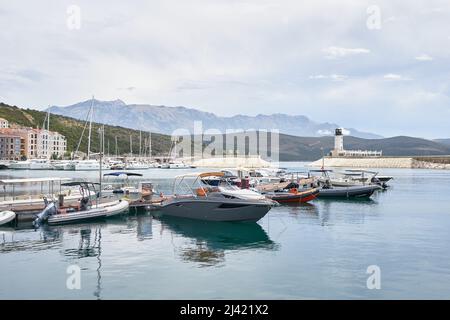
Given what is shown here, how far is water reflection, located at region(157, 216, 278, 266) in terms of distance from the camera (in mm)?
23922

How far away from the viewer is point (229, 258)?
23.1 m

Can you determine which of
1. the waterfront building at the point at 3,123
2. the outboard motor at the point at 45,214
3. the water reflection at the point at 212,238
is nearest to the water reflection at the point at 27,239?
the outboard motor at the point at 45,214

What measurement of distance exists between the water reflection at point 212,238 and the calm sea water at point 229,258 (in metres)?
0.06

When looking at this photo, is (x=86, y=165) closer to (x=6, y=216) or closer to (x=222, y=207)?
(x=6, y=216)

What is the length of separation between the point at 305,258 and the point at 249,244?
4505mm

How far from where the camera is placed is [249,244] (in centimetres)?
2684

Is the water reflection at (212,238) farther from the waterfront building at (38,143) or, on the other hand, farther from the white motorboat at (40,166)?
the waterfront building at (38,143)

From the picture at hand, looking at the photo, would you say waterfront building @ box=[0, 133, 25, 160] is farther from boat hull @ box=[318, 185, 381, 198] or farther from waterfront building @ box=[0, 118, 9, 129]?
boat hull @ box=[318, 185, 381, 198]

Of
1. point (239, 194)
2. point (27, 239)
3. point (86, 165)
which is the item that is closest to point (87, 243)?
point (27, 239)

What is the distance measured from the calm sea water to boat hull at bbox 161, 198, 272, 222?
0.87 m

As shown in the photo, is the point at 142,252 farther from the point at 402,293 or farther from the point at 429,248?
the point at 429,248

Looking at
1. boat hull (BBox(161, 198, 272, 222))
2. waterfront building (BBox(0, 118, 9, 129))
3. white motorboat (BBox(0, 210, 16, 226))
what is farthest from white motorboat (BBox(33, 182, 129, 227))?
waterfront building (BBox(0, 118, 9, 129))

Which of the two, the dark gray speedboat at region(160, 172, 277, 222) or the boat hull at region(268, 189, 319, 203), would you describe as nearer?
the dark gray speedboat at region(160, 172, 277, 222)
